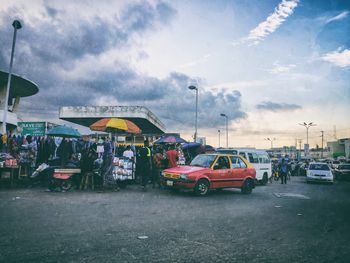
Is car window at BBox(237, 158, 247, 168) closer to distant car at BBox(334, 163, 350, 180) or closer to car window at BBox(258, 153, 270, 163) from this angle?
car window at BBox(258, 153, 270, 163)

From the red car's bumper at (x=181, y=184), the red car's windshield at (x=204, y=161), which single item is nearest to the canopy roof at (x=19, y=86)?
the red car's windshield at (x=204, y=161)

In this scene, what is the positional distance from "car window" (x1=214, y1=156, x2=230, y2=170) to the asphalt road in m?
2.77

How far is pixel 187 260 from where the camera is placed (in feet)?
13.2

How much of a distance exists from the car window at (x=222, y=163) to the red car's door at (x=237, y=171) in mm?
303

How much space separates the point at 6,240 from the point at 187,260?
120 inches

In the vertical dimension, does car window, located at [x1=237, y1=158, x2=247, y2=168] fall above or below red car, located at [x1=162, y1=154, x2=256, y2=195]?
above

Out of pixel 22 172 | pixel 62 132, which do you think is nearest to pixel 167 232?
pixel 62 132

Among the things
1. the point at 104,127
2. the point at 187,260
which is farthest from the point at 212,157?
the point at 187,260

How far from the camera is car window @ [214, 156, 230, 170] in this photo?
1164cm

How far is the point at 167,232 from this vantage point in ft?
18.1

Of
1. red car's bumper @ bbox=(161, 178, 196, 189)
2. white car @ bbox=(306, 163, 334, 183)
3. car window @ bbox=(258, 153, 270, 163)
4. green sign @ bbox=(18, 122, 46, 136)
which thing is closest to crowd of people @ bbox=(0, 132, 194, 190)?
red car's bumper @ bbox=(161, 178, 196, 189)

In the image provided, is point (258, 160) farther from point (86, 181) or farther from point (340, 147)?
point (340, 147)

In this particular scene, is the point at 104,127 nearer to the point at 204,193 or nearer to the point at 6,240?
the point at 204,193

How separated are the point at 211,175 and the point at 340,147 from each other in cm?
10334
